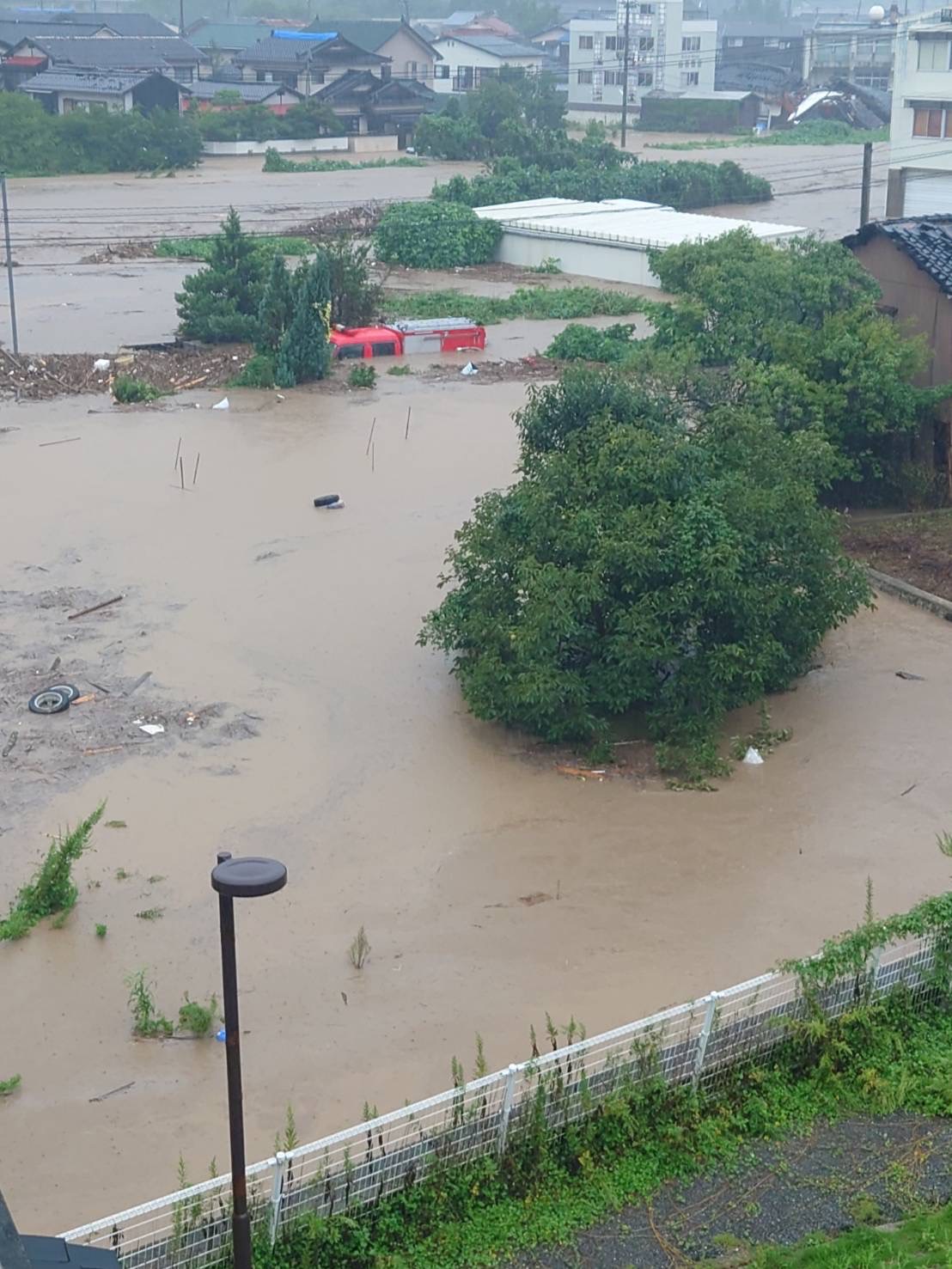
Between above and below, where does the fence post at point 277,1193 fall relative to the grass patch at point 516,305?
below

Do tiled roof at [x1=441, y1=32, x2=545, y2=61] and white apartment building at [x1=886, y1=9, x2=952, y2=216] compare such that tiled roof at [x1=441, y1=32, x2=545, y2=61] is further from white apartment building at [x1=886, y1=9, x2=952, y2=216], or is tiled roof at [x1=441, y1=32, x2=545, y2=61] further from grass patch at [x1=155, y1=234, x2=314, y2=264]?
grass patch at [x1=155, y1=234, x2=314, y2=264]

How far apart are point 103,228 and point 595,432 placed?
31.4 m

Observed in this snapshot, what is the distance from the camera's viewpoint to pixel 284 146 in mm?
58312

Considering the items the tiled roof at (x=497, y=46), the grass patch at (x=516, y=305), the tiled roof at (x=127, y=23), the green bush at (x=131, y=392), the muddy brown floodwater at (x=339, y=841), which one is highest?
the tiled roof at (x=127, y=23)

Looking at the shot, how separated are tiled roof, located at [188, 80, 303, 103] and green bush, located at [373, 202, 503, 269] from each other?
26.8m

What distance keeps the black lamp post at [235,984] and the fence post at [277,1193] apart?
210 mm

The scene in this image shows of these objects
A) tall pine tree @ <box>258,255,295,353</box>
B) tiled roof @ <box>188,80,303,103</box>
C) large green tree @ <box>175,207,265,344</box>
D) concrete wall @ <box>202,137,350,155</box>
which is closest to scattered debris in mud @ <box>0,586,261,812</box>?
tall pine tree @ <box>258,255,295,353</box>

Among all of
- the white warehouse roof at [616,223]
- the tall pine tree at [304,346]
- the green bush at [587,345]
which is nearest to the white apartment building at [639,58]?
the white warehouse roof at [616,223]

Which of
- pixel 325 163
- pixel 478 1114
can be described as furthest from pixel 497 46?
pixel 478 1114

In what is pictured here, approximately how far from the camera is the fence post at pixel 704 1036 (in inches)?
301

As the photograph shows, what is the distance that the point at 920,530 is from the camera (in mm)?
17562

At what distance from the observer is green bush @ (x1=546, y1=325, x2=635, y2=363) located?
27.0 meters

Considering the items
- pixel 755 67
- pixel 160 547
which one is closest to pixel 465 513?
pixel 160 547

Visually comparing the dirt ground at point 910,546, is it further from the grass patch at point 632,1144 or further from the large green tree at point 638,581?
the grass patch at point 632,1144
